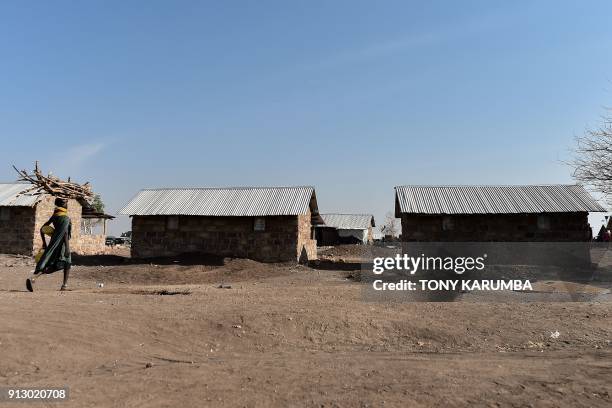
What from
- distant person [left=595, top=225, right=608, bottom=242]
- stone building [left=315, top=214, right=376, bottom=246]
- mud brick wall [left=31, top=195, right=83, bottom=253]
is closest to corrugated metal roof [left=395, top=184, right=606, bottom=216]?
distant person [left=595, top=225, right=608, bottom=242]

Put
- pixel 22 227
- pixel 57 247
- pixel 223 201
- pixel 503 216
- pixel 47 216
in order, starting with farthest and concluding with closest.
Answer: pixel 47 216, pixel 22 227, pixel 223 201, pixel 503 216, pixel 57 247

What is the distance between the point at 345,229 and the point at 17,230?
98.3ft

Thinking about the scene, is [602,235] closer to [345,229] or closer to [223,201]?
[223,201]

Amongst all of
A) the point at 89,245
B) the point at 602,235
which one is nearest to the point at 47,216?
the point at 89,245

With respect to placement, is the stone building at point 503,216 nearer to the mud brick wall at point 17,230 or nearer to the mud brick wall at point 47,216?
the mud brick wall at point 47,216

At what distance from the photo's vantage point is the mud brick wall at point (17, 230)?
23312mm

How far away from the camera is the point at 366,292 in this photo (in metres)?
12.3

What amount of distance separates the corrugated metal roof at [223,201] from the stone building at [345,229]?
848 inches

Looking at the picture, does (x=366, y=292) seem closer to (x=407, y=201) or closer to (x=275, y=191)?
(x=407, y=201)

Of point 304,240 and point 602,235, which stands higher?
point 602,235

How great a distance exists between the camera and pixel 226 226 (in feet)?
71.0

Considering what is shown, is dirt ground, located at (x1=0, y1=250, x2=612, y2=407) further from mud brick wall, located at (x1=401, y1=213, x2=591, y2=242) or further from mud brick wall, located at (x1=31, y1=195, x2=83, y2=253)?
mud brick wall, located at (x1=31, y1=195, x2=83, y2=253)

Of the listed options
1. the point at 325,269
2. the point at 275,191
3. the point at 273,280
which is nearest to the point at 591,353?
the point at 273,280

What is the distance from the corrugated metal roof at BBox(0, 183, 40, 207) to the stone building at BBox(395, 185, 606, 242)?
1697cm
